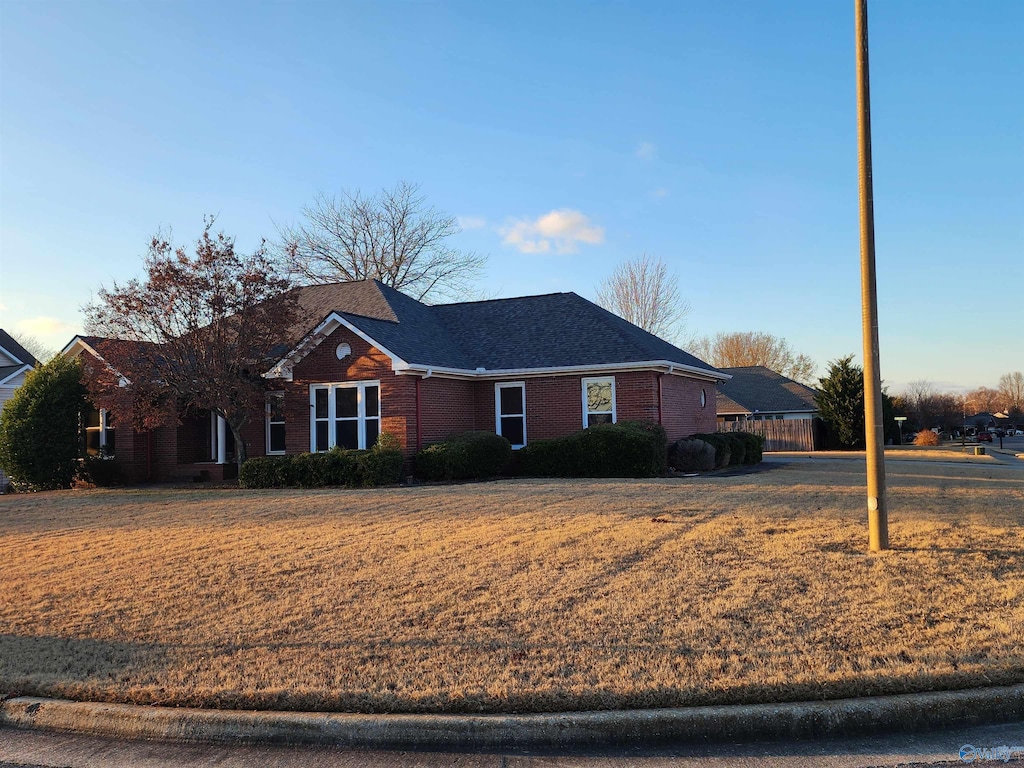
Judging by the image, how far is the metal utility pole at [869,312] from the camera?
870cm

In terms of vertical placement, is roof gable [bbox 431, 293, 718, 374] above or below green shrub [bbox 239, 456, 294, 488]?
above

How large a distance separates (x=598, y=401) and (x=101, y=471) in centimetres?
1418

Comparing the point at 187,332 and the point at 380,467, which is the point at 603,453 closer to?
the point at 380,467

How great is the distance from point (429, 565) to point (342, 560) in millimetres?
1114

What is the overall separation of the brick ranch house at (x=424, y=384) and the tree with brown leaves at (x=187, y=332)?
1073 mm

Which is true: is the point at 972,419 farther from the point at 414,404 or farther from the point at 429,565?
the point at 429,565

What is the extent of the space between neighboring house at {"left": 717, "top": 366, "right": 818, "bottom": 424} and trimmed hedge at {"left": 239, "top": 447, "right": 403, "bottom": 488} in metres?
32.8

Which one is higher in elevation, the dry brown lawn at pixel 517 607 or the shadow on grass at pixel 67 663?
the dry brown lawn at pixel 517 607

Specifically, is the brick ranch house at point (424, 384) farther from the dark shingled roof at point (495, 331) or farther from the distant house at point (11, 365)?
Result: the distant house at point (11, 365)

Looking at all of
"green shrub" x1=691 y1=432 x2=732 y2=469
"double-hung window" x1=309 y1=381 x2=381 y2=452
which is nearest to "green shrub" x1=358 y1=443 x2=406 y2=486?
"double-hung window" x1=309 y1=381 x2=381 y2=452

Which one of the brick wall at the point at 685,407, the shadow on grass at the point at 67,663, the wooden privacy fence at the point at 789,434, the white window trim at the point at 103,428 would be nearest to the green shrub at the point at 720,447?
the brick wall at the point at 685,407

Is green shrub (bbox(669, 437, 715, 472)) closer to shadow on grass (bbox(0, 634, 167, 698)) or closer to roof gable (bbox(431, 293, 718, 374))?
roof gable (bbox(431, 293, 718, 374))

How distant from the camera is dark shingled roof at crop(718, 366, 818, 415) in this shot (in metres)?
A: 48.0

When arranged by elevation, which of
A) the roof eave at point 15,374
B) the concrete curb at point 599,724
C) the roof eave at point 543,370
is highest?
the roof eave at point 15,374
